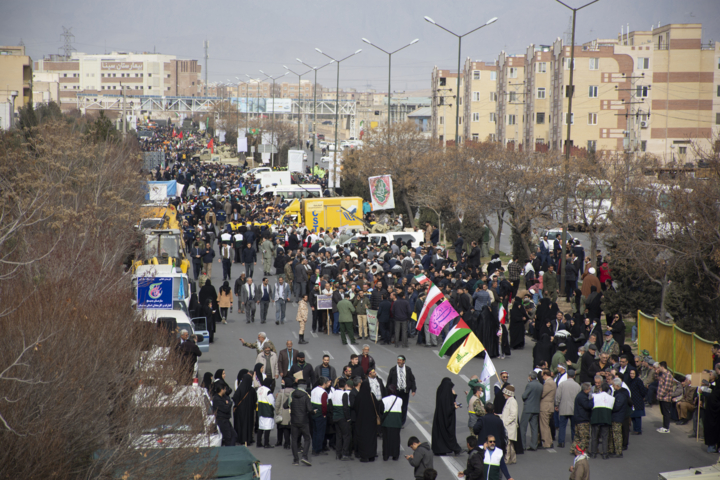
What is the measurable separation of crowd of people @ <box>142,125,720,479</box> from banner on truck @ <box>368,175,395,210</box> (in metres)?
11.1

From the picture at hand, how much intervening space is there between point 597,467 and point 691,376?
9.35 feet

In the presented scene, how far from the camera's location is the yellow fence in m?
15.2

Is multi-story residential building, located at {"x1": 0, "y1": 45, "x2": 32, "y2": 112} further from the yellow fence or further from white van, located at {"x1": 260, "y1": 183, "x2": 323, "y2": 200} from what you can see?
the yellow fence

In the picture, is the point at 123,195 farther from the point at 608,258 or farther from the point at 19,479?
the point at 19,479

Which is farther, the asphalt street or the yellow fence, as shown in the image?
the yellow fence

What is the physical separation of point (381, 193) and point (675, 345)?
2097cm

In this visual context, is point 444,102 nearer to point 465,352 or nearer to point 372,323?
point 372,323

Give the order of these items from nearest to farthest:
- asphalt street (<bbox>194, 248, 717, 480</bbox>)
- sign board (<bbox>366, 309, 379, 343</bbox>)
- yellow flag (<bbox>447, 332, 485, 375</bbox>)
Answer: asphalt street (<bbox>194, 248, 717, 480</bbox>) < yellow flag (<bbox>447, 332, 485, 375</bbox>) < sign board (<bbox>366, 309, 379, 343</bbox>)

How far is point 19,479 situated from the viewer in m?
7.38

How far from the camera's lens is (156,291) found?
61.7ft

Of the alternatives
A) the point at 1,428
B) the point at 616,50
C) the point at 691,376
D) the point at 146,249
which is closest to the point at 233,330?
the point at 146,249

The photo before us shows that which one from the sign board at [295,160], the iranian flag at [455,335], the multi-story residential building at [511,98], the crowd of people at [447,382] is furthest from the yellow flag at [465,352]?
the multi-story residential building at [511,98]

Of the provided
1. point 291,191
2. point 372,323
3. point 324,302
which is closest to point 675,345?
point 372,323

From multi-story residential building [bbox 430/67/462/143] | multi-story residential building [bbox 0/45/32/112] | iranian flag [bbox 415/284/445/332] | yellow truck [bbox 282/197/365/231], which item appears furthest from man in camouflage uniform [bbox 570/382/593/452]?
multi-story residential building [bbox 430/67/462/143]
